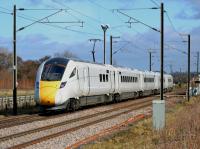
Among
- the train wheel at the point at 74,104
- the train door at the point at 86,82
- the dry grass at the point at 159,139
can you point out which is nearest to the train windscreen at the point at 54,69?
the train wheel at the point at 74,104

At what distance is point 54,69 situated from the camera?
28875mm

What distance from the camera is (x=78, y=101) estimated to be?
31.6 m

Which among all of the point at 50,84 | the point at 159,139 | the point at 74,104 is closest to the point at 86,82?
the point at 74,104

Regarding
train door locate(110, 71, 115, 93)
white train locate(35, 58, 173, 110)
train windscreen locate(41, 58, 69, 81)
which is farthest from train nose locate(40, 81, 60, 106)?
train door locate(110, 71, 115, 93)

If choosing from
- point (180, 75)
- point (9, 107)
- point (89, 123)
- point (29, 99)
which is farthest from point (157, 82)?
point (180, 75)

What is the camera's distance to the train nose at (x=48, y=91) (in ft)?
90.8

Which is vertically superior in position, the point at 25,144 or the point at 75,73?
the point at 75,73

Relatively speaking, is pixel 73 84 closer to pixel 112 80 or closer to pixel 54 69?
pixel 54 69

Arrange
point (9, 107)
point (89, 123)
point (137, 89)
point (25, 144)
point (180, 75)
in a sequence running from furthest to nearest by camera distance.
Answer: point (180, 75) < point (137, 89) < point (9, 107) < point (89, 123) < point (25, 144)

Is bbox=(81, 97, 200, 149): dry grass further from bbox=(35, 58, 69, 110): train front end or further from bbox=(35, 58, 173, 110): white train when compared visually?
bbox=(35, 58, 173, 110): white train

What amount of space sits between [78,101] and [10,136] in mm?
13610

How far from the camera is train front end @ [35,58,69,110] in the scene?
27.8m

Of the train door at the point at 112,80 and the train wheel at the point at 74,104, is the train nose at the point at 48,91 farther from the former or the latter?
the train door at the point at 112,80

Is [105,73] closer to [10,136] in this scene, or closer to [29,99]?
[29,99]
